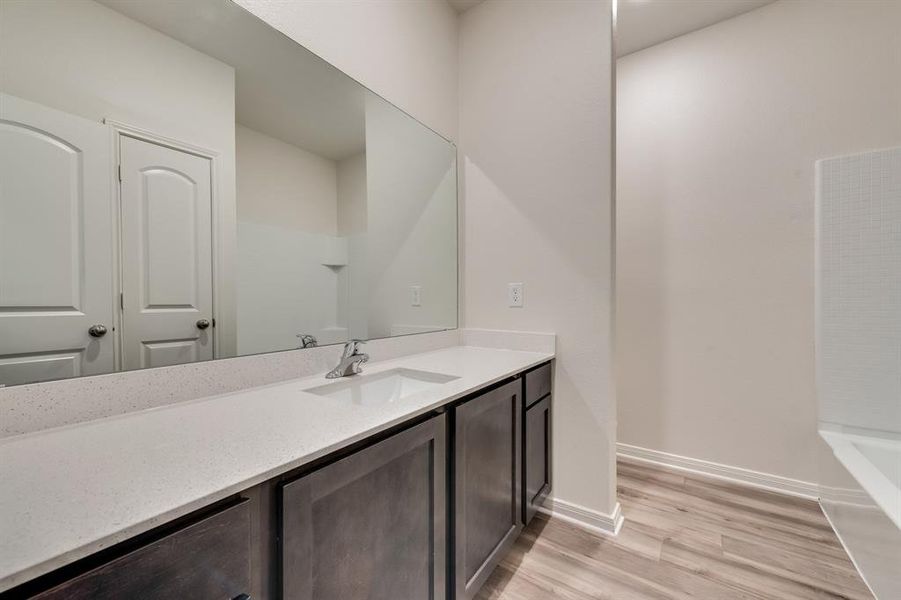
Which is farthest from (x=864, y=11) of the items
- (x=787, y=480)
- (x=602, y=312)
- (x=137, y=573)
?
(x=137, y=573)

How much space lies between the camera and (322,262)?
1373mm

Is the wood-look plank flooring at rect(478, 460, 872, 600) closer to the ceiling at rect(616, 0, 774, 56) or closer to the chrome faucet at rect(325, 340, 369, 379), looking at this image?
the chrome faucet at rect(325, 340, 369, 379)

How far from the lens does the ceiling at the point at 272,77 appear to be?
3.22 ft

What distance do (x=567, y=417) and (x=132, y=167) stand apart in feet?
6.11

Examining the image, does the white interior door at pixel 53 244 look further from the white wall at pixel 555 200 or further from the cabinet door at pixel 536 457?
the white wall at pixel 555 200

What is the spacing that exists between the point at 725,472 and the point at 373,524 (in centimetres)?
229

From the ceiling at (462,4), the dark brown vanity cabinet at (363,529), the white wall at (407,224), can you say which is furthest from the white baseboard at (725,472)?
the ceiling at (462,4)

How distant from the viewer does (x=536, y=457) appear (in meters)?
1.62

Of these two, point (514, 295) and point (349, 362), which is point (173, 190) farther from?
point (514, 295)

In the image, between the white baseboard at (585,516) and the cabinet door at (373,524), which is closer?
the cabinet door at (373,524)

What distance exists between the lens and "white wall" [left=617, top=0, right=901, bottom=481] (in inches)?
71.7

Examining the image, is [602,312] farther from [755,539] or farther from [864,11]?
[864,11]

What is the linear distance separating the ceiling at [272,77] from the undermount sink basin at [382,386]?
869 mm

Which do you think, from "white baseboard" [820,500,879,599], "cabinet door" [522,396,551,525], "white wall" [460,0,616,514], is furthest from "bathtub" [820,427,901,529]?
"cabinet door" [522,396,551,525]
